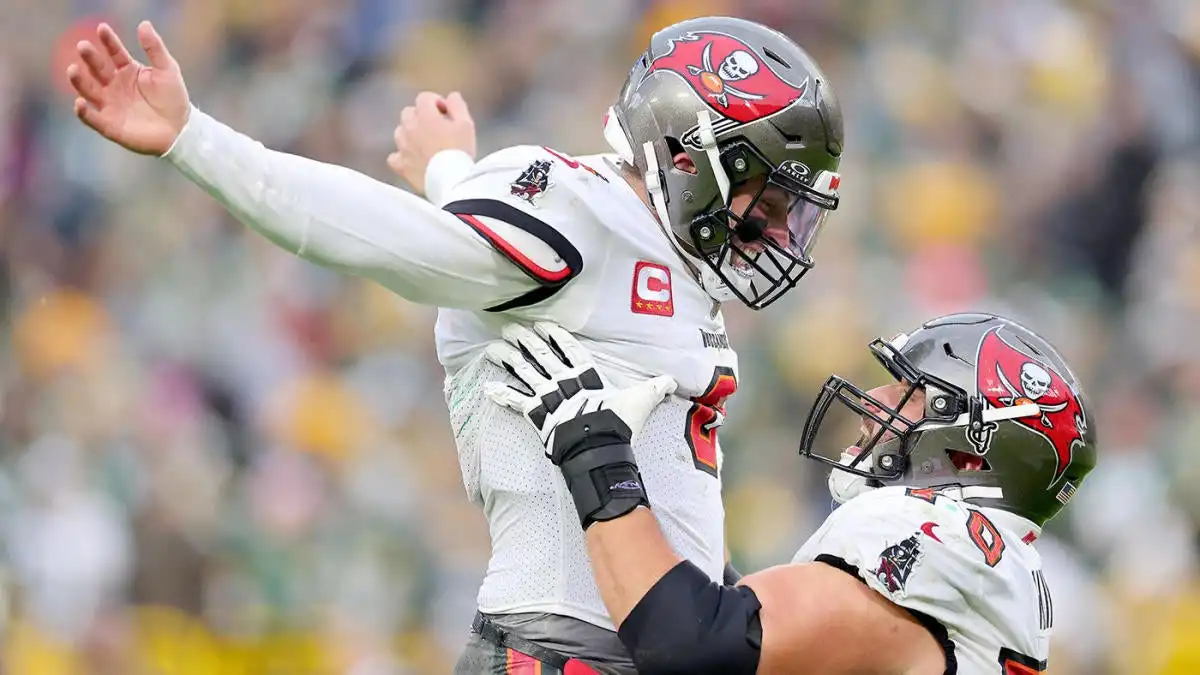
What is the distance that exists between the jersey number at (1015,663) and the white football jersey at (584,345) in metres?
0.53

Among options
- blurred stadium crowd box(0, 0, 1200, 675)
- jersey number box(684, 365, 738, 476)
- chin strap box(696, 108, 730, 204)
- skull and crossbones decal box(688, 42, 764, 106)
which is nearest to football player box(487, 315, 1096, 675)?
jersey number box(684, 365, 738, 476)

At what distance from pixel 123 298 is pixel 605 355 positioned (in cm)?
494

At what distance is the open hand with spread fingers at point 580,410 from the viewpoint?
8.36 ft

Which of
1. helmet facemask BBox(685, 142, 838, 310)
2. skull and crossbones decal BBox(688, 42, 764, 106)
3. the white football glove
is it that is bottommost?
the white football glove

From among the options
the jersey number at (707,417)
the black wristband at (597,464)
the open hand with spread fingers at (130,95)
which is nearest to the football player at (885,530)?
the black wristband at (597,464)

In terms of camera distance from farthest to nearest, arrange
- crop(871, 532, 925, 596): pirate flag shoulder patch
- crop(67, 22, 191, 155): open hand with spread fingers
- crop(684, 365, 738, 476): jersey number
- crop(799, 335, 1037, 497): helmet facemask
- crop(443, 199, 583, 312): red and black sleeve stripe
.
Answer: crop(799, 335, 1037, 497): helmet facemask, crop(684, 365, 738, 476): jersey number, crop(871, 532, 925, 596): pirate flag shoulder patch, crop(443, 199, 583, 312): red and black sleeve stripe, crop(67, 22, 191, 155): open hand with spread fingers

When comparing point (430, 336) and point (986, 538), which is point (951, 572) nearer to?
point (986, 538)

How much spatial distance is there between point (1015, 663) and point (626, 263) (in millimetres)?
926

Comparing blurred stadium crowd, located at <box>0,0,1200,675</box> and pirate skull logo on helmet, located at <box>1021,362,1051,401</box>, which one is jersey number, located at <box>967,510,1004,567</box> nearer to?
pirate skull logo on helmet, located at <box>1021,362,1051,401</box>

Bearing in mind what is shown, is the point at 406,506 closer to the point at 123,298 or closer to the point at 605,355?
the point at 123,298

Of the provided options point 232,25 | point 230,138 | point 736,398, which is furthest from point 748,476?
point 230,138

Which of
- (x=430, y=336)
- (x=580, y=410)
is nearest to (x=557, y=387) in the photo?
(x=580, y=410)

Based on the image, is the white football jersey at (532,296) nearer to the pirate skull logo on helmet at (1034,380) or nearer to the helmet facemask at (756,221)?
the helmet facemask at (756,221)

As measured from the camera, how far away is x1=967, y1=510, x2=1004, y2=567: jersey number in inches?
106
